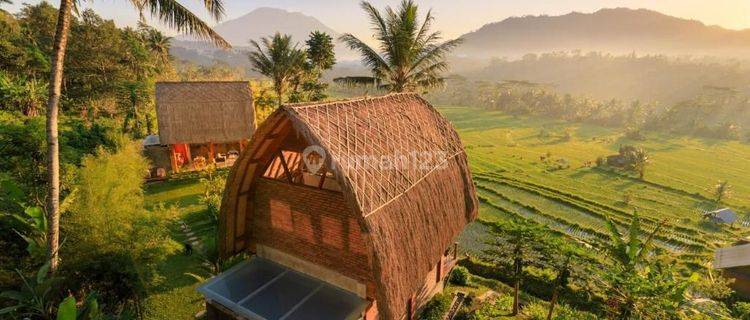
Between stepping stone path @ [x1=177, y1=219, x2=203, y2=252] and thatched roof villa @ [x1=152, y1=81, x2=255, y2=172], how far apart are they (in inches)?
306

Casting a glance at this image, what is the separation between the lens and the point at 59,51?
23.8ft

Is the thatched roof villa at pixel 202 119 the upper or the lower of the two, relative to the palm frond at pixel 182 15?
lower

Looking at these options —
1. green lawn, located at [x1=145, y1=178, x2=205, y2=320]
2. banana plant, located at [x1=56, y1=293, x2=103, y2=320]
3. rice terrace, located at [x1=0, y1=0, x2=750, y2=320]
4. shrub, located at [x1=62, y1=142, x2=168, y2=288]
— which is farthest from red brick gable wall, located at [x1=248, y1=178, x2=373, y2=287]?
banana plant, located at [x1=56, y1=293, x2=103, y2=320]

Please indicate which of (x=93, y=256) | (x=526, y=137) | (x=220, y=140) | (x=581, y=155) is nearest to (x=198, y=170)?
(x=220, y=140)

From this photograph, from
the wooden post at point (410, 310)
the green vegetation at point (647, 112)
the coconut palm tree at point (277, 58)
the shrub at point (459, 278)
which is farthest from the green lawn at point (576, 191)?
the coconut palm tree at point (277, 58)

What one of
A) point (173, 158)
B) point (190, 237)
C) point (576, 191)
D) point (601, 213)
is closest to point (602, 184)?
point (576, 191)

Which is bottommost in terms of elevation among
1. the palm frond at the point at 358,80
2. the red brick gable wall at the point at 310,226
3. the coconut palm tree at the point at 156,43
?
the red brick gable wall at the point at 310,226

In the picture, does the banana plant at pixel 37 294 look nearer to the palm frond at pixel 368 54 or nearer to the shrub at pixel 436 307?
the shrub at pixel 436 307

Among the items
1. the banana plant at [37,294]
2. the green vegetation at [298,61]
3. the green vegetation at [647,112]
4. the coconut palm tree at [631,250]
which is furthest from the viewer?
the green vegetation at [647,112]

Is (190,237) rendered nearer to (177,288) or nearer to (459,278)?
(177,288)

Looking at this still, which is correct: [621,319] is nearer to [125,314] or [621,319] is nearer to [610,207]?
[125,314]

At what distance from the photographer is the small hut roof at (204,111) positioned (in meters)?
22.2

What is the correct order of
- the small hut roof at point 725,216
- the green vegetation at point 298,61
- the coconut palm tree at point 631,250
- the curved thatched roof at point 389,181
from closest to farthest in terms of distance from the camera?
the curved thatched roof at point 389,181 → the coconut palm tree at point 631,250 → the small hut roof at point 725,216 → the green vegetation at point 298,61

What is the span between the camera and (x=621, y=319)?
8.88m
